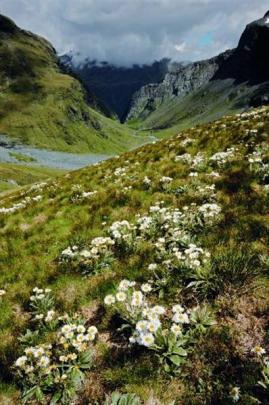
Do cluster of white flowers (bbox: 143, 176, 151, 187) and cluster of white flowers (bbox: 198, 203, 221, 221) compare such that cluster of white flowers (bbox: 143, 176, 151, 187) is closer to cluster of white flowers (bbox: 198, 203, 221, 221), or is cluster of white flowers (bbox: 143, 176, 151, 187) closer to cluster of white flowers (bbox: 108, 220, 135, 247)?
cluster of white flowers (bbox: 108, 220, 135, 247)

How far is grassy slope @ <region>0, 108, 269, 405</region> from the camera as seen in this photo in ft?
20.6

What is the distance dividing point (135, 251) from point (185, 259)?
1.74 m

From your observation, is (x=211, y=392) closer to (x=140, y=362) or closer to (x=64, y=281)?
(x=140, y=362)

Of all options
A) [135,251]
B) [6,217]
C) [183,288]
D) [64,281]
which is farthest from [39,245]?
→ [183,288]

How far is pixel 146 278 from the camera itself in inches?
340

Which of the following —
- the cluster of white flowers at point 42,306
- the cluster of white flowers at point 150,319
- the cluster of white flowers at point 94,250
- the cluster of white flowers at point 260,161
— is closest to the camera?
the cluster of white flowers at point 150,319

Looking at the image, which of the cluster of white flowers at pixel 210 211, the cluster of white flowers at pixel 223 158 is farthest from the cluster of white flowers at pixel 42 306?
the cluster of white flowers at pixel 223 158

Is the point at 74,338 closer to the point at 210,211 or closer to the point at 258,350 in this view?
the point at 258,350

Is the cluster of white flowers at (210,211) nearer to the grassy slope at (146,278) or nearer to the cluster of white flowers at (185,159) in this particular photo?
the grassy slope at (146,278)

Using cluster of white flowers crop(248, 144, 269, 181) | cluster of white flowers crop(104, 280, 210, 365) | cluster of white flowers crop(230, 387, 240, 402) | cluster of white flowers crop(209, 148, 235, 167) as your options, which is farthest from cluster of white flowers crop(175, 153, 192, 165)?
cluster of white flowers crop(230, 387, 240, 402)

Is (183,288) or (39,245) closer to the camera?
(183,288)

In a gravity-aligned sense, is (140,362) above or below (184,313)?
below

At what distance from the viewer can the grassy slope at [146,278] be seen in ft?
20.6

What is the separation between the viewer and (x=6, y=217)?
1578cm
